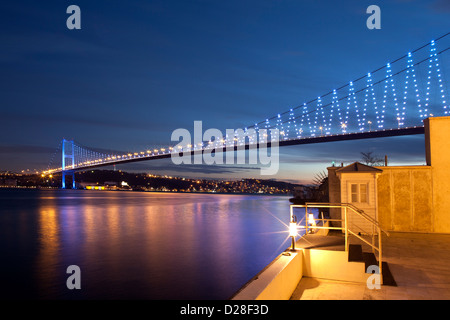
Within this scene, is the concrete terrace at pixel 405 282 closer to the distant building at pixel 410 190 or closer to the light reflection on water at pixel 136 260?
the distant building at pixel 410 190

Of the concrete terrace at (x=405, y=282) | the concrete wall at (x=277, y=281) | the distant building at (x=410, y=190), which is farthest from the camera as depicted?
the distant building at (x=410, y=190)

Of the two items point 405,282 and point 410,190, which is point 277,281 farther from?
point 410,190

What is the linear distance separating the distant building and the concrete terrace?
88.4 inches

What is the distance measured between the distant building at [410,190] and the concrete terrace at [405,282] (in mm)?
2245

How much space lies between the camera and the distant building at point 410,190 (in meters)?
9.93

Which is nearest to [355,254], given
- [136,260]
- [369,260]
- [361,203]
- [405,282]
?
[369,260]

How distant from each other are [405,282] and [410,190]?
536 cm

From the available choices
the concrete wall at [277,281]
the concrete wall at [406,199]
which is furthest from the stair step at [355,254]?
the concrete wall at [406,199]

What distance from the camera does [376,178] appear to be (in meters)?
9.88

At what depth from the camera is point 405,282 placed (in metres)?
5.52

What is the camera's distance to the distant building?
32.6ft

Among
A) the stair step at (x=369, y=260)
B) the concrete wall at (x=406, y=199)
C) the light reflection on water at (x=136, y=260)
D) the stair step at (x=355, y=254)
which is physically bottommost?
the light reflection on water at (x=136, y=260)
